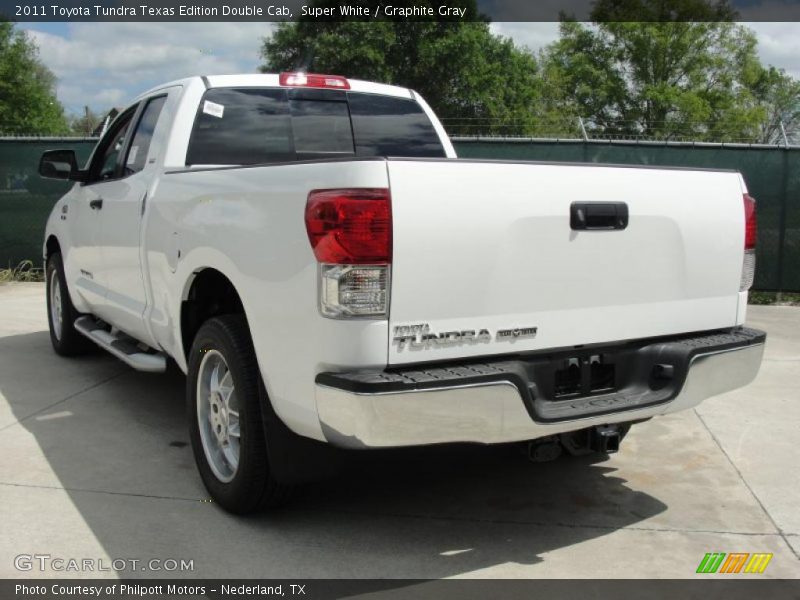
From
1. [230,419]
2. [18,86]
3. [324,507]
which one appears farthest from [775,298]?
[18,86]

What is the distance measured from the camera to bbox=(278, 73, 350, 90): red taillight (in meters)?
5.08

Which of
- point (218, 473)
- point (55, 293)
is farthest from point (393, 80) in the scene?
point (218, 473)

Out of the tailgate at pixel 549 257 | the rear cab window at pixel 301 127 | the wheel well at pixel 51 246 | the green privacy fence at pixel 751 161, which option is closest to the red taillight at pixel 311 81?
the rear cab window at pixel 301 127

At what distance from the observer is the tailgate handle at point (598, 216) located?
10.5ft

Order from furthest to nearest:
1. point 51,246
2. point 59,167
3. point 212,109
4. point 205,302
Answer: point 51,246
point 59,167
point 212,109
point 205,302

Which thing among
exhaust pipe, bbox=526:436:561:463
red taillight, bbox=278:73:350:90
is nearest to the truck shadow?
exhaust pipe, bbox=526:436:561:463

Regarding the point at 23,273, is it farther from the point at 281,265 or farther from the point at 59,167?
the point at 281,265

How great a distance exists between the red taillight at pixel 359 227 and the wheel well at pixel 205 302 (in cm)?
104

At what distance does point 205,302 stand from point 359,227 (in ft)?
4.95

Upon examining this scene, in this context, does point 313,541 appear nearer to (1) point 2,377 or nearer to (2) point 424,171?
(2) point 424,171

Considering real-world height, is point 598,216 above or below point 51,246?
above

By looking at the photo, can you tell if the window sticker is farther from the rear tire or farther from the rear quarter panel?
the rear tire

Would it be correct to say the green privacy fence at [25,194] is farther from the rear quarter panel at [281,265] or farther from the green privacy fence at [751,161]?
the rear quarter panel at [281,265]

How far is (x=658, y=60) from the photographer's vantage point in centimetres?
5697
